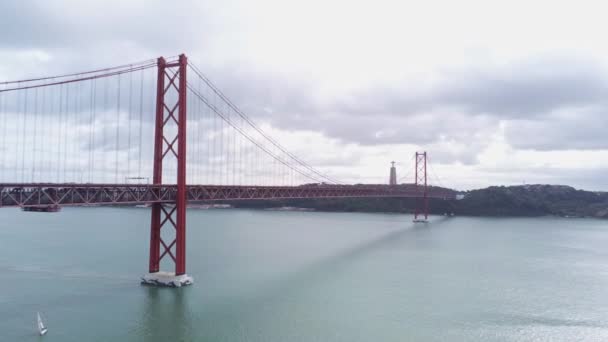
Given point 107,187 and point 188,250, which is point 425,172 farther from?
point 107,187

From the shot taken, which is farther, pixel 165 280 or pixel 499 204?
pixel 499 204

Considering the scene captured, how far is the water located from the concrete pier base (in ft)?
1.63

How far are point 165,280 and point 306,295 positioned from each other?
7.39m

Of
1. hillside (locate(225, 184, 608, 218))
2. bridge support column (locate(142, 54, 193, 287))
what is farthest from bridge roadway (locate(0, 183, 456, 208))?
hillside (locate(225, 184, 608, 218))

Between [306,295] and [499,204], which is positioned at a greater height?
[499,204]

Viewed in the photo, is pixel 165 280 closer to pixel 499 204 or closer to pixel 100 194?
pixel 100 194

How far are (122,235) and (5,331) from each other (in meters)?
36.6

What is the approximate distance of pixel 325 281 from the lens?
26.7 metres

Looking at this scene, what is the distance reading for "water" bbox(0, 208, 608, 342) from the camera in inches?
685

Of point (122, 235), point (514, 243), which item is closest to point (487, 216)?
point (514, 243)

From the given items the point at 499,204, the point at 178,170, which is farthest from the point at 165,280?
the point at 499,204

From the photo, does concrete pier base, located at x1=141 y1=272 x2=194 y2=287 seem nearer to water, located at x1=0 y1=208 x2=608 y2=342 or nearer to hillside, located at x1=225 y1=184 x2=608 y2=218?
water, located at x1=0 y1=208 x2=608 y2=342

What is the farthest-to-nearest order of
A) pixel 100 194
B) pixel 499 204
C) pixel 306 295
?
pixel 499 204 → pixel 306 295 → pixel 100 194

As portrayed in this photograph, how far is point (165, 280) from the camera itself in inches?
885
